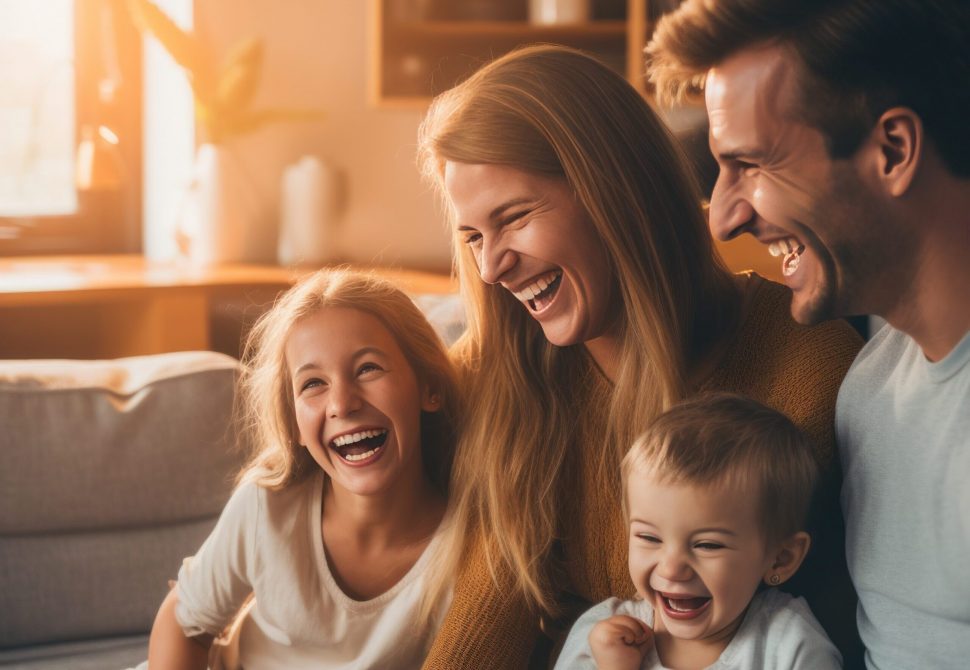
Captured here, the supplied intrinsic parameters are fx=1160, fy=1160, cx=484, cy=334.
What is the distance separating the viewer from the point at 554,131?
1.35 meters

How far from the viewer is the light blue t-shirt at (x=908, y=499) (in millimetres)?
1074

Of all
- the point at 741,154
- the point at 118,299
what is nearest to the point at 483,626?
the point at 741,154

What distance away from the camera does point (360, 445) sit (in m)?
1.50

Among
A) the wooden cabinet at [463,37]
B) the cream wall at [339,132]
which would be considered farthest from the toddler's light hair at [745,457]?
the cream wall at [339,132]

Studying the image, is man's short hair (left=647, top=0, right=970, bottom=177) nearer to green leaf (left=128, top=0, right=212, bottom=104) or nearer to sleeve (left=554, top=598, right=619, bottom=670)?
sleeve (left=554, top=598, right=619, bottom=670)

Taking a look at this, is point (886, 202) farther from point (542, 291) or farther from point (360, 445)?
point (360, 445)

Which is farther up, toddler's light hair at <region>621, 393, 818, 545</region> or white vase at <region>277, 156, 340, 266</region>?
white vase at <region>277, 156, 340, 266</region>

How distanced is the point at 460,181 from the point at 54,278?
1750mm

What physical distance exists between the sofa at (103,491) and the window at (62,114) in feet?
4.73

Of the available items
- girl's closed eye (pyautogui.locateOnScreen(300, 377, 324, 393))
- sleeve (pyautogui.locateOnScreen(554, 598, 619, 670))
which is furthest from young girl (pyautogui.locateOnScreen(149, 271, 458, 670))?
sleeve (pyautogui.locateOnScreen(554, 598, 619, 670))

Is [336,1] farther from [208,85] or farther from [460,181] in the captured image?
[460,181]

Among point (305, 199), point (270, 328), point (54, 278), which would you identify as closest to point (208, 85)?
point (305, 199)

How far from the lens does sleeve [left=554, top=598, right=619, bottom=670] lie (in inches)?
53.4

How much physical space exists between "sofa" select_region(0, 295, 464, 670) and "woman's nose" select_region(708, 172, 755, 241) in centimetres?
72
